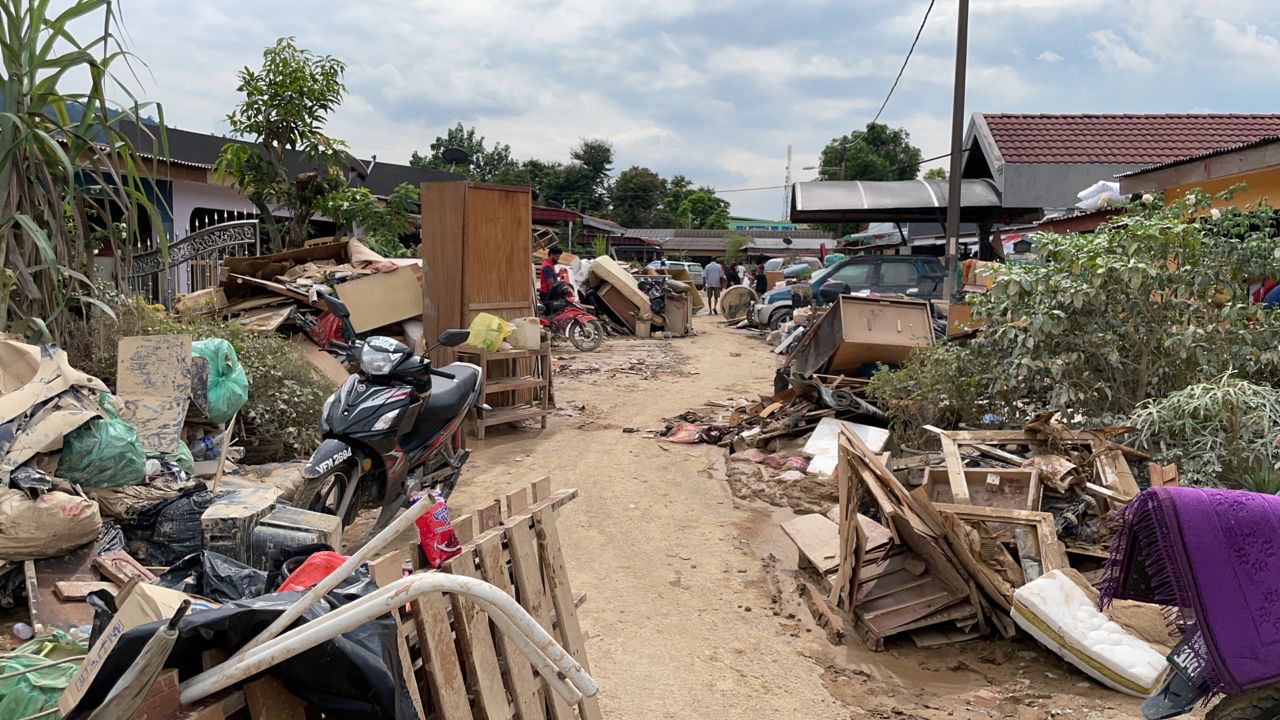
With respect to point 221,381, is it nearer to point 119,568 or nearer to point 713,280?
point 119,568

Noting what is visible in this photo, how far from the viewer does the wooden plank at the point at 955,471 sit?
519cm

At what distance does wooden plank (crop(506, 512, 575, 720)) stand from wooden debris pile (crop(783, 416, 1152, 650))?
82.6 inches

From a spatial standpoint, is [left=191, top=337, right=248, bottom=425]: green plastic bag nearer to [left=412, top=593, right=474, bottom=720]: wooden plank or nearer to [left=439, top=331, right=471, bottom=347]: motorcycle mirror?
[left=439, top=331, right=471, bottom=347]: motorcycle mirror

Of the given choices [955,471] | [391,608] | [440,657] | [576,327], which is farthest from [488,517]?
[576,327]

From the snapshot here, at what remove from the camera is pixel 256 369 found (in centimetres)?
660

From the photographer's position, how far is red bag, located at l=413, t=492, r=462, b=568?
2.53 meters

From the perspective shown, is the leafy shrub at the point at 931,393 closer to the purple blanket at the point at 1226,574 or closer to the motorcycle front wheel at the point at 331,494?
the purple blanket at the point at 1226,574

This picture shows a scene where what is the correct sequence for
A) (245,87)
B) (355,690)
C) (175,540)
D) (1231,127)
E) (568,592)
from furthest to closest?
(1231,127)
(245,87)
(175,540)
(568,592)
(355,690)

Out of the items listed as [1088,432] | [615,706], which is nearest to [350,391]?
[615,706]

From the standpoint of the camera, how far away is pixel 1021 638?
438 cm

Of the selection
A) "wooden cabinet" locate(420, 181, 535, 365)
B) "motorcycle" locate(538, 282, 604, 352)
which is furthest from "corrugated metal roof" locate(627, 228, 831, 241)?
"wooden cabinet" locate(420, 181, 535, 365)

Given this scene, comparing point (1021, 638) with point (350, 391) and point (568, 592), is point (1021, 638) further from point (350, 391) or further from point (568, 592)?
→ point (350, 391)

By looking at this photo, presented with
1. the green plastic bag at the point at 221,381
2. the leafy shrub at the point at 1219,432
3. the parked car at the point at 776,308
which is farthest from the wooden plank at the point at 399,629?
the parked car at the point at 776,308

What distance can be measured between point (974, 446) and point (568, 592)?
12.0 feet
